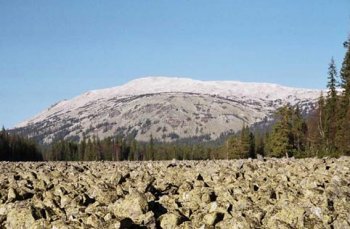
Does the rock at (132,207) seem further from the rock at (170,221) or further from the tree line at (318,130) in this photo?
the tree line at (318,130)

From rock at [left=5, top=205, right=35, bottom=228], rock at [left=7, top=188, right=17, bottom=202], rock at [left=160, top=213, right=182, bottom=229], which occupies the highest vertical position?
rock at [left=7, top=188, right=17, bottom=202]

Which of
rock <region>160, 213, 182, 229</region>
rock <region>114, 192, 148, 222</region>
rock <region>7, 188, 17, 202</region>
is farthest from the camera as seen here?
rock <region>7, 188, 17, 202</region>

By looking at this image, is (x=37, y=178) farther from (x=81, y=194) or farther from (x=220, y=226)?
(x=220, y=226)

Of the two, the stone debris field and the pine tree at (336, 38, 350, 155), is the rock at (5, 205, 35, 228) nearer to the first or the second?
the stone debris field

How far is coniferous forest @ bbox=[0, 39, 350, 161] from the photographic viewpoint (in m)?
71.3

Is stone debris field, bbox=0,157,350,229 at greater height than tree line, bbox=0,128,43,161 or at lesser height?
lesser

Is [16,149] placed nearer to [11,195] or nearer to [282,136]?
[282,136]

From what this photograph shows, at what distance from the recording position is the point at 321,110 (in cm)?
8819

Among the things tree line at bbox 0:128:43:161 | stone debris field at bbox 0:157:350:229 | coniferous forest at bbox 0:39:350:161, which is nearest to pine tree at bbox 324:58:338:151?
coniferous forest at bbox 0:39:350:161

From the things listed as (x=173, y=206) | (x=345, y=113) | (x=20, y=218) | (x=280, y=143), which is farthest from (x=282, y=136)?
(x=20, y=218)

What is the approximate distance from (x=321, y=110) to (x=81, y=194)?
273ft

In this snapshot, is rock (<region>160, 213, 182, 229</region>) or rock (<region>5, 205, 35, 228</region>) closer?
rock (<region>5, 205, 35, 228</region>)

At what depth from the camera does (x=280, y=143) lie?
9081 cm

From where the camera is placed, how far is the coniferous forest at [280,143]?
234 ft
